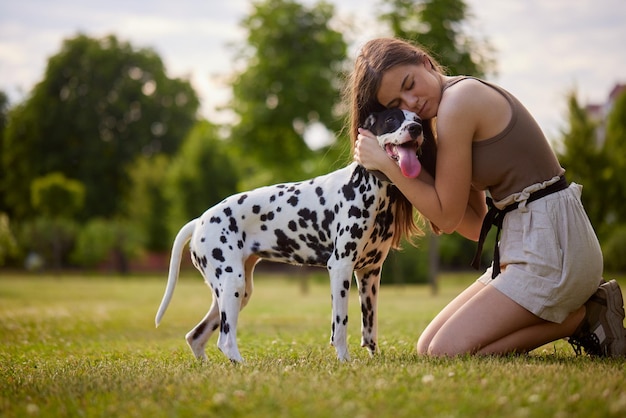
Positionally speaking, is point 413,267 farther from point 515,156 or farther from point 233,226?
point 515,156

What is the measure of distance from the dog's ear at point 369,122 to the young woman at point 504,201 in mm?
71

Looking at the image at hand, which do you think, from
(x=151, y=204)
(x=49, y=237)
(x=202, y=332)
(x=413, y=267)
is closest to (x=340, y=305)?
(x=202, y=332)

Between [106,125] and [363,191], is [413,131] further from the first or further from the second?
[106,125]

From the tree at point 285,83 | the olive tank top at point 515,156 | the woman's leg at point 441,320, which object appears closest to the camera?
the olive tank top at point 515,156

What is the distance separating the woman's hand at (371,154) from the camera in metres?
5.31

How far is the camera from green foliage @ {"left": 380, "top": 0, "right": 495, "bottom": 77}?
21.0m

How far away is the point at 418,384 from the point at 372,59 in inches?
102

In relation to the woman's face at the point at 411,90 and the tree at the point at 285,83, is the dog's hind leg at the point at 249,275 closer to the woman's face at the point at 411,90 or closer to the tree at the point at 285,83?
the woman's face at the point at 411,90

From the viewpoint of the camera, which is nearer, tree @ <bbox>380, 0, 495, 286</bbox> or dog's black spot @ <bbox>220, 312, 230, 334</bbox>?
dog's black spot @ <bbox>220, 312, 230, 334</bbox>

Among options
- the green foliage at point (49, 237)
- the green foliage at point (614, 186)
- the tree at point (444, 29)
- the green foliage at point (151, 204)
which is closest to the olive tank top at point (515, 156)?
the tree at point (444, 29)

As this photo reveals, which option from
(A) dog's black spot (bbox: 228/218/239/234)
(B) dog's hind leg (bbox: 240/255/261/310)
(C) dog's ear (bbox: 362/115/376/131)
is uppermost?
(C) dog's ear (bbox: 362/115/376/131)

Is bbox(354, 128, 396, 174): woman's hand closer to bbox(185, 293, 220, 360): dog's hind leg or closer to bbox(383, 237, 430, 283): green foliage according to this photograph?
bbox(185, 293, 220, 360): dog's hind leg

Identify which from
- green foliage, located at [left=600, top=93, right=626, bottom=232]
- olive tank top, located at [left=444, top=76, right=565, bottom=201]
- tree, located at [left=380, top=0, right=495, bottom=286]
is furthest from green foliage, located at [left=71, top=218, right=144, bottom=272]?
olive tank top, located at [left=444, top=76, right=565, bottom=201]

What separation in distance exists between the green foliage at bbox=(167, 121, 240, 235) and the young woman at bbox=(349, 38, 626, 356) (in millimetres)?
35727
